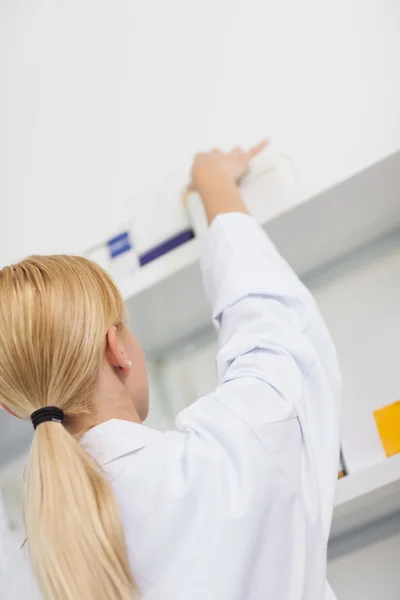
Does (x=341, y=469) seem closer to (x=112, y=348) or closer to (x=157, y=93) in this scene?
(x=112, y=348)

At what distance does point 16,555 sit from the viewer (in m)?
0.73

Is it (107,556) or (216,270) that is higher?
(216,270)

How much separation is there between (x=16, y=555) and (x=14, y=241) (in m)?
0.94

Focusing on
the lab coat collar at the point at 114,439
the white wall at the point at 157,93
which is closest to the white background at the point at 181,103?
the white wall at the point at 157,93

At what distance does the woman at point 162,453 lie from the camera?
2.09 ft

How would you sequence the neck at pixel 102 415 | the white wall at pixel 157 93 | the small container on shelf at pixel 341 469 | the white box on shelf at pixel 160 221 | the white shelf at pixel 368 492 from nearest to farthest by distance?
the neck at pixel 102 415
the white shelf at pixel 368 492
the small container on shelf at pixel 341 469
the white box on shelf at pixel 160 221
the white wall at pixel 157 93

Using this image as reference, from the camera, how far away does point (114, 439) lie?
2.35 ft

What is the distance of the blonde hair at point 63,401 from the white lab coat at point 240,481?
31mm

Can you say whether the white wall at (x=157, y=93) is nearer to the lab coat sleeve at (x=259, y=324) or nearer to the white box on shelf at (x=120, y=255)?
the white box on shelf at (x=120, y=255)

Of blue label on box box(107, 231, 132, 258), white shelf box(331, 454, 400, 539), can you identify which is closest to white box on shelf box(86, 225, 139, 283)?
blue label on box box(107, 231, 132, 258)

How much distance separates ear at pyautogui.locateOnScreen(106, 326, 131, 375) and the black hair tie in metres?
0.08

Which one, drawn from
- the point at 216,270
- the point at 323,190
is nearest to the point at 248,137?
the point at 323,190

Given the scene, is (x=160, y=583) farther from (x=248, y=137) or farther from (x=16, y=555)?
(x=248, y=137)

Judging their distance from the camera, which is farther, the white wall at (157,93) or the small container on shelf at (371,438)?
the white wall at (157,93)
